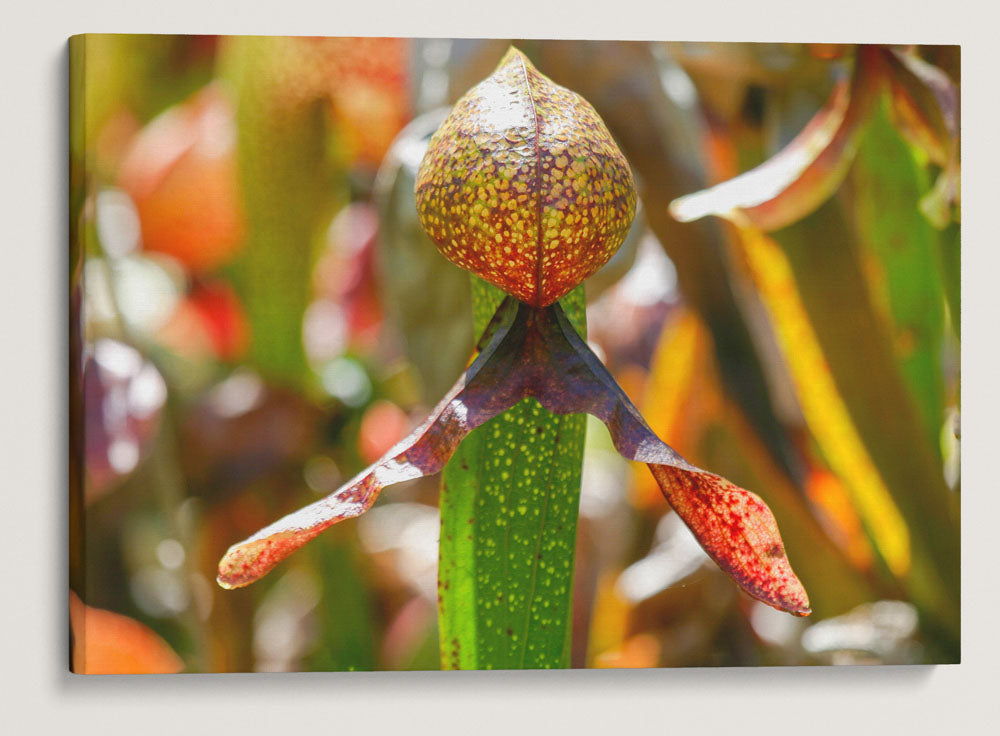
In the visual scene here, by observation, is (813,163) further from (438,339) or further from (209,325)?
(209,325)

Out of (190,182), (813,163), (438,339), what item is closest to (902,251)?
(813,163)

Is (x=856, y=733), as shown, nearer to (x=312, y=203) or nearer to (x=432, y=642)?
(x=432, y=642)

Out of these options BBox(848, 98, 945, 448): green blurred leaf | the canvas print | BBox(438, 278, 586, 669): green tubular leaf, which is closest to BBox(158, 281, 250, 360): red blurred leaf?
the canvas print

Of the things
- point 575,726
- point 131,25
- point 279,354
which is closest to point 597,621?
point 575,726

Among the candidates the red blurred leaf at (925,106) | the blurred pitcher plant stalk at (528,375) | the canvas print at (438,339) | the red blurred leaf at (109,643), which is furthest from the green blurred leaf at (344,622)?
the red blurred leaf at (925,106)

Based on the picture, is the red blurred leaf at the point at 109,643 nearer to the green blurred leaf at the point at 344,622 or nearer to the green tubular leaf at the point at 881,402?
the green blurred leaf at the point at 344,622
